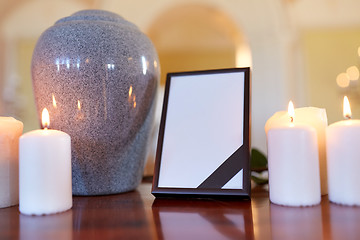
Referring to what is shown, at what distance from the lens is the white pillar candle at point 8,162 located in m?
0.55

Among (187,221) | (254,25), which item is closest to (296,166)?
(187,221)

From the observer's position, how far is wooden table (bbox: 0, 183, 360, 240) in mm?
371

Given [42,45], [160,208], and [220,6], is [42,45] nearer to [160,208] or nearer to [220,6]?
[160,208]

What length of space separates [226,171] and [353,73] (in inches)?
159

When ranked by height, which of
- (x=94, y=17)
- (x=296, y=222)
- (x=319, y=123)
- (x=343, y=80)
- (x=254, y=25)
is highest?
(x=254, y=25)

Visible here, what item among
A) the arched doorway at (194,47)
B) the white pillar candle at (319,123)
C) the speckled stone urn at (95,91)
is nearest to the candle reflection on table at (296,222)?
the white pillar candle at (319,123)

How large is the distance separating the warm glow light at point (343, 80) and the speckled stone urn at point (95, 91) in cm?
411

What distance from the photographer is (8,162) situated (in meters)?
0.56

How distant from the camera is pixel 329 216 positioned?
43cm

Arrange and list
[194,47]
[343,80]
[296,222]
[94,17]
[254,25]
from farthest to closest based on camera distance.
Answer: [194,47] < [343,80] < [254,25] < [94,17] < [296,222]

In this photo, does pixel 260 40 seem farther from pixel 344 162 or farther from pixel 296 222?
pixel 296 222

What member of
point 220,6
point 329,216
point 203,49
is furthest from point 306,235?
point 203,49

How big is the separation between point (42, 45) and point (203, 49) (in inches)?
205

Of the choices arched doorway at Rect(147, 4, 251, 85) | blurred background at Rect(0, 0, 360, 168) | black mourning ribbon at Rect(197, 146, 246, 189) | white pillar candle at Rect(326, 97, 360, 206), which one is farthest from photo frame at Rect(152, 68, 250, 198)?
arched doorway at Rect(147, 4, 251, 85)
